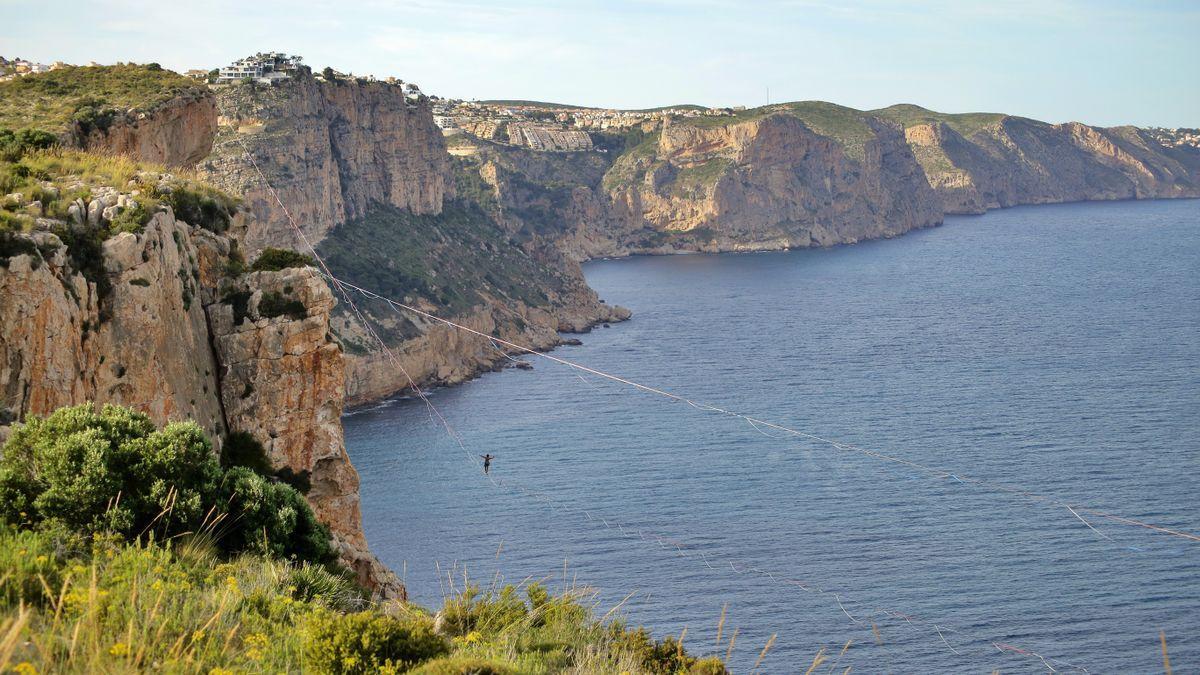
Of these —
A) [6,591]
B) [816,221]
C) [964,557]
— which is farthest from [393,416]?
[816,221]

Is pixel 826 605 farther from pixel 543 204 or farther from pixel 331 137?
pixel 543 204

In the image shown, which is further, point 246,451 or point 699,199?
point 699,199

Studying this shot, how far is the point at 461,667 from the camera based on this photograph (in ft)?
32.3

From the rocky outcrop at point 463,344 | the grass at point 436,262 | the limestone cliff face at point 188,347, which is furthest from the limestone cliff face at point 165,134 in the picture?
the grass at point 436,262

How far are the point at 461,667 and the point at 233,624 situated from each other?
7.33ft

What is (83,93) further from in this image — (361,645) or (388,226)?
(388,226)

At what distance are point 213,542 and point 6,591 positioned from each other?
14.0ft

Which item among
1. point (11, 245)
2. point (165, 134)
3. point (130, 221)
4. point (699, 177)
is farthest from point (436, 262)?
point (11, 245)

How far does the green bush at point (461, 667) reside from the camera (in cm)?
974

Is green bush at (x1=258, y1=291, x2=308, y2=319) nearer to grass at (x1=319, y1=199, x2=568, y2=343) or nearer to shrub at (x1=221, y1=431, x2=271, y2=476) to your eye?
shrub at (x1=221, y1=431, x2=271, y2=476)

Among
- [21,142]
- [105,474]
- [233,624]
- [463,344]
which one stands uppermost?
[21,142]

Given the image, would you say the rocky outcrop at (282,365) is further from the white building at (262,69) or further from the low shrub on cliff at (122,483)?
the white building at (262,69)

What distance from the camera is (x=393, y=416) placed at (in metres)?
80.1

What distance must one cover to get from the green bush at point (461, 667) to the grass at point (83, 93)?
62.0 ft
